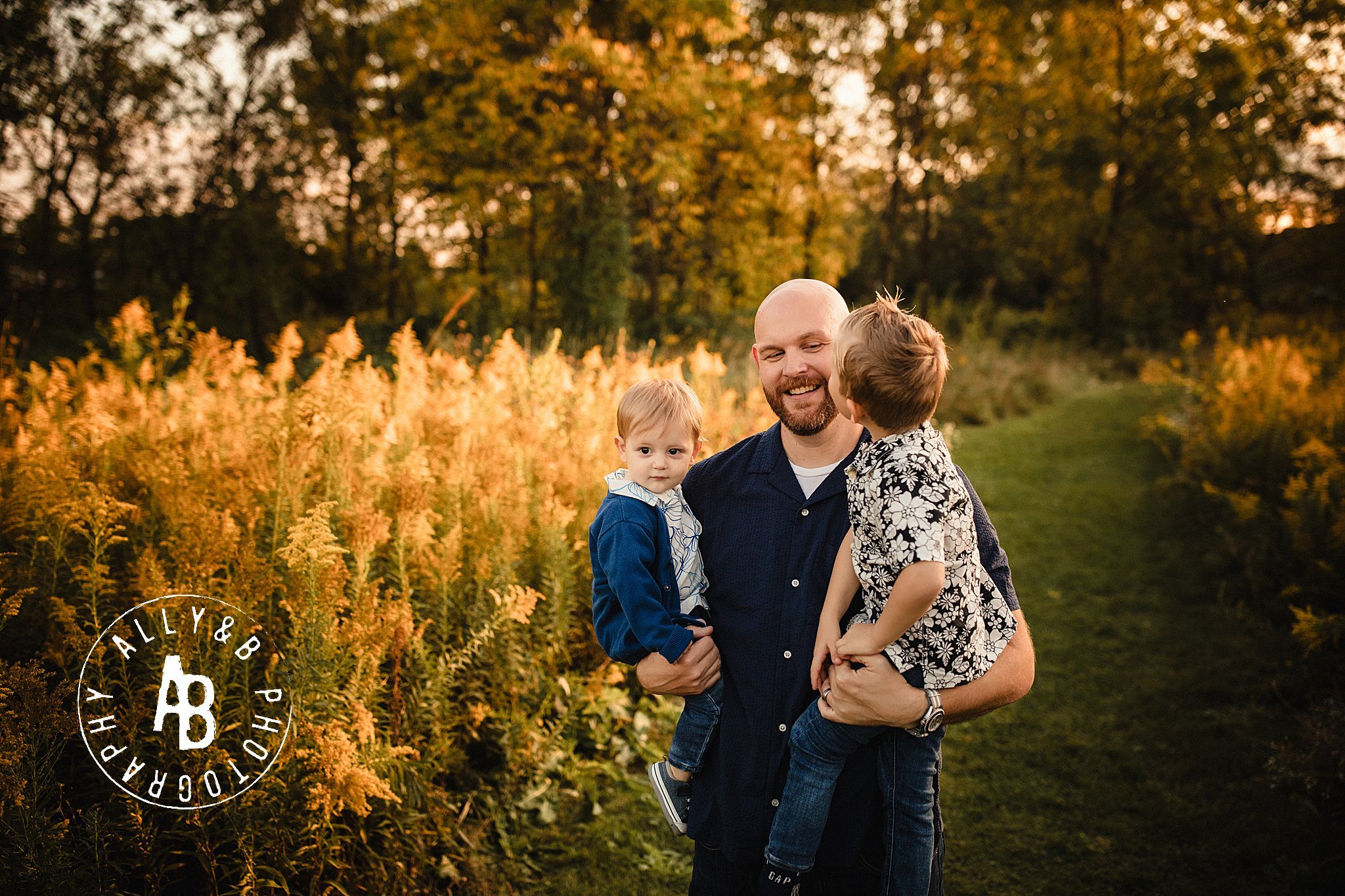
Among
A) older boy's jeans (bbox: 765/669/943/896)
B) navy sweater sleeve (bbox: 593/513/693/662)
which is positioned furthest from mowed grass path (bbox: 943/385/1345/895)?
navy sweater sleeve (bbox: 593/513/693/662)

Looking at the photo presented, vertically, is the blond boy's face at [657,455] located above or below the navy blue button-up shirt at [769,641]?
above

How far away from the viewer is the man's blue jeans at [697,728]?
7.39ft

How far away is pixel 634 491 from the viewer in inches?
89.0

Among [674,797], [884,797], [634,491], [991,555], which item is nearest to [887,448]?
[991,555]

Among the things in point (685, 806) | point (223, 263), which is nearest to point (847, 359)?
point (685, 806)

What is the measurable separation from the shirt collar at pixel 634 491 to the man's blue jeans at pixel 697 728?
0.57m

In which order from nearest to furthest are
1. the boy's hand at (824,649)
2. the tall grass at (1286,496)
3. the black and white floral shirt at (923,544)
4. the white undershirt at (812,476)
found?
the black and white floral shirt at (923,544), the boy's hand at (824,649), the white undershirt at (812,476), the tall grass at (1286,496)

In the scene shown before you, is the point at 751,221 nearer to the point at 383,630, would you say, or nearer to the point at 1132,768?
the point at 1132,768

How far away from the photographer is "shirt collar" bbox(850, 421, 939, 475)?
6.40 ft

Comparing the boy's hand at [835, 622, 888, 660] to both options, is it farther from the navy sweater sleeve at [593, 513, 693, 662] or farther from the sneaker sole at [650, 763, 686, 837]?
the sneaker sole at [650, 763, 686, 837]

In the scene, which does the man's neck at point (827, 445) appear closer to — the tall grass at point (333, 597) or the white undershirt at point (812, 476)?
the white undershirt at point (812, 476)

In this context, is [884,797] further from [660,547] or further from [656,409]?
[656,409]

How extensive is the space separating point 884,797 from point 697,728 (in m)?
0.57

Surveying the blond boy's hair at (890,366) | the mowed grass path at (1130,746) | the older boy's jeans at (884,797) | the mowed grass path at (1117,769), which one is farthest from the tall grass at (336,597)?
the mowed grass path at (1130,746)
